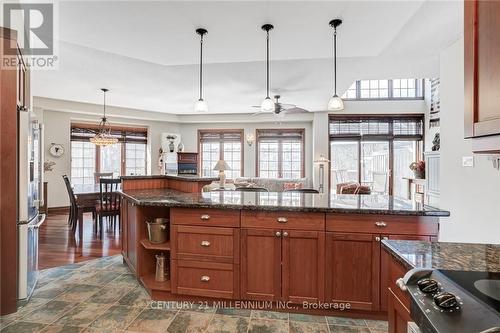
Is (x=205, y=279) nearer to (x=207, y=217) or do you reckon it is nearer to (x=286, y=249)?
(x=207, y=217)

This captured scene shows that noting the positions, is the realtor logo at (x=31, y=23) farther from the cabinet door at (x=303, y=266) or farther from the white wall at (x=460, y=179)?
the white wall at (x=460, y=179)

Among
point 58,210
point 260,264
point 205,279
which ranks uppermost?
point 260,264

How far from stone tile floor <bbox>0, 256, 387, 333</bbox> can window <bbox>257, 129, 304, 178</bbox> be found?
614 centimetres

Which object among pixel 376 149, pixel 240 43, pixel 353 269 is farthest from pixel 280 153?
pixel 353 269

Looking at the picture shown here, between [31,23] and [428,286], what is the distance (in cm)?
367

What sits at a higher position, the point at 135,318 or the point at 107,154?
the point at 107,154

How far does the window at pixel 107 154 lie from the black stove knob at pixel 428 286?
8.09 metres

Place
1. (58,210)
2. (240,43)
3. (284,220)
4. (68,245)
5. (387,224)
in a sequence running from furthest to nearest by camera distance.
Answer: (58,210), (68,245), (240,43), (284,220), (387,224)

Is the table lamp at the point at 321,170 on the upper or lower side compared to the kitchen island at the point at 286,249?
upper

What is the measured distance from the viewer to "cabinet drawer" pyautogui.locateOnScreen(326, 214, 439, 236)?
2090 mm

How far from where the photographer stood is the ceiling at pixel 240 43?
8.13 feet

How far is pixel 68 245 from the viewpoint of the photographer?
410cm

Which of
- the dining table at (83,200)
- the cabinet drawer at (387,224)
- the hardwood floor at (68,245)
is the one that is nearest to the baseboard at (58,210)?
the hardwood floor at (68,245)

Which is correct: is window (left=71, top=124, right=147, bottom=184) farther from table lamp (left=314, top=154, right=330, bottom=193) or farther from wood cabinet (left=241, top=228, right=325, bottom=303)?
wood cabinet (left=241, top=228, right=325, bottom=303)
